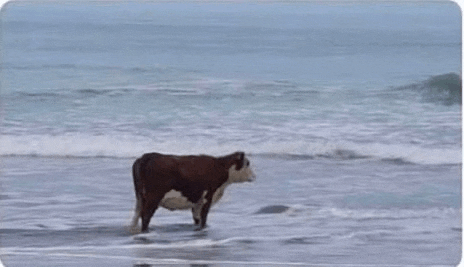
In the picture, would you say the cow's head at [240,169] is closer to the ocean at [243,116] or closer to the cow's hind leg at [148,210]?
the ocean at [243,116]

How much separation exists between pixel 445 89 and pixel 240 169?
614mm

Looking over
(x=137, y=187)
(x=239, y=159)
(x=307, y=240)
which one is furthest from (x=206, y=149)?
(x=307, y=240)

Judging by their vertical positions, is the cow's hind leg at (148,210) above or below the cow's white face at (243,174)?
below

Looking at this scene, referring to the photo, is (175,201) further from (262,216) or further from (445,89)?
(445,89)

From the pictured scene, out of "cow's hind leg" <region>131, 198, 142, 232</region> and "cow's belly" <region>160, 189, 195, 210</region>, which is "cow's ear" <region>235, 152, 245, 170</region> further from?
"cow's hind leg" <region>131, 198, 142, 232</region>

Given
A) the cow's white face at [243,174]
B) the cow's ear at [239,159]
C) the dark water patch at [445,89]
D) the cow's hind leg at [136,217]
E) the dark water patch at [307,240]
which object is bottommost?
the dark water patch at [307,240]

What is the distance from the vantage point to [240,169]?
14.4ft

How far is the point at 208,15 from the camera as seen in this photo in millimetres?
4469

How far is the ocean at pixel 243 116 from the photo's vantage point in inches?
173

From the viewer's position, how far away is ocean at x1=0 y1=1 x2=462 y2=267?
14.4 ft

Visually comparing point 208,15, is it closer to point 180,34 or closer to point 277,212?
point 180,34

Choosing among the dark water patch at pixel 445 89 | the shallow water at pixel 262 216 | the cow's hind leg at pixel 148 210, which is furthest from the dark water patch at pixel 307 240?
the dark water patch at pixel 445 89

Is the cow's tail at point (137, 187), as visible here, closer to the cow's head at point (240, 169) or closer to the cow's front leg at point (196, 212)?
the cow's front leg at point (196, 212)

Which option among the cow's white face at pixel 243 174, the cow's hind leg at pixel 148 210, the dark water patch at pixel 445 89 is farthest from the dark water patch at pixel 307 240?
the dark water patch at pixel 445 89
